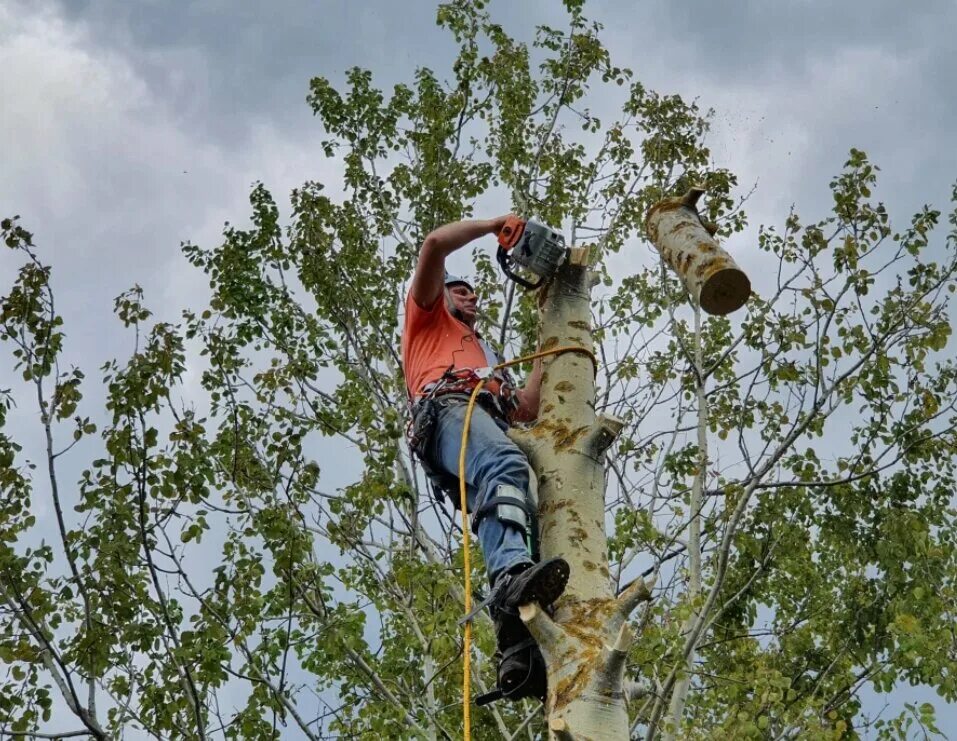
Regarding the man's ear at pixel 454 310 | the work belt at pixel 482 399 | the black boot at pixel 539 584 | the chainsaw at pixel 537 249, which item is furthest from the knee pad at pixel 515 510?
the man's ear at pixel 454 310

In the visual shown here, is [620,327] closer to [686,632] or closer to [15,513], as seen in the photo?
[686,632]

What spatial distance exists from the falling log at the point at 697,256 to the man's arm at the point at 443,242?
2.10 ft

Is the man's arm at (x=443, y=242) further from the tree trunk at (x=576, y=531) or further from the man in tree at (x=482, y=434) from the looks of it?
the tree trunk at (x=576, y=531)

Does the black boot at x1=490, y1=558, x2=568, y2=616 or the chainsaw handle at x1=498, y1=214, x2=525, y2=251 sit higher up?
the chainsaw handle at x1=498, y1=214, x2=525, y2=251

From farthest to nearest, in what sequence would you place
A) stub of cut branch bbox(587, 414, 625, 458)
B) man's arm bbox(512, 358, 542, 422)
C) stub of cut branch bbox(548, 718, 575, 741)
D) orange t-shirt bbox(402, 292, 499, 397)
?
A: orange t-shirt bbox(402, 292, 499, 397), man's arm bbox(512, 358, 542, 422), stub of cut branch bbox(587, 414, 625, 458), stub of cut branch bbox(548, 718, 575, 741)

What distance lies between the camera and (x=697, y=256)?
137 inches

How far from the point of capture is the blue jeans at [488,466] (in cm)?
288

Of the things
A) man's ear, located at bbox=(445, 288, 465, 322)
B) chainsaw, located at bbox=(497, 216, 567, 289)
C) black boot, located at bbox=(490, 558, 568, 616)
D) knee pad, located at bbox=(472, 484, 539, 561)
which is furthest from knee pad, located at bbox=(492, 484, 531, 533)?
man's ear, located at bbox=(445, 288, 465, 322)

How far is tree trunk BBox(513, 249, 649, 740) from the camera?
2.38 m

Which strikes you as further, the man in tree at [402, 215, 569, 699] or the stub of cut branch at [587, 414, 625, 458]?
the stub of cut branch at [587, 414, 625, 458]

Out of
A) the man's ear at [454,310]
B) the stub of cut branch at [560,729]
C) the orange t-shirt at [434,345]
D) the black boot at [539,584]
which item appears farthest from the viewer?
Answer: the man's ear at [454,310]

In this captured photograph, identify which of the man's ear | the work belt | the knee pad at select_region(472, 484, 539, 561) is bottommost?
the knee pad at select_region(472, 484, 539, 561)

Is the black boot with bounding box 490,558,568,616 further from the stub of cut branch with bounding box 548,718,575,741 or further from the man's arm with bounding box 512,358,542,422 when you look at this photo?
the man's arm with bounding box 512,358,542,422

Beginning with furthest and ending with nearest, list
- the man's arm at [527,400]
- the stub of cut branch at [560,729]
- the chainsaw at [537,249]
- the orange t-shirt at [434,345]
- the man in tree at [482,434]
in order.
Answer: the orange t-shirt at [434,345] → the man's arm at [527,400] → the chainsaw at [537,249] → the man in tree at [482,434] → the stub of cut branch at [560,729]
